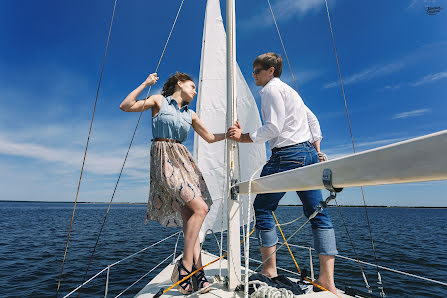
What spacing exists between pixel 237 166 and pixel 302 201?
728 millimetres

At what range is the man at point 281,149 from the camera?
1.93 m

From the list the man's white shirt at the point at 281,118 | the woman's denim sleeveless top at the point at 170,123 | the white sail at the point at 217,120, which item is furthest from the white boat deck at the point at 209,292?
the woman's denim sleeveless top at the point at 170,123

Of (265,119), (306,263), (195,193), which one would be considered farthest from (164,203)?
(306,263)

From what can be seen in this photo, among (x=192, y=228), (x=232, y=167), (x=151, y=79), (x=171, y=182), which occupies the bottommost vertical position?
(x=192, y=228)

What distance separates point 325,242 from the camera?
191cm

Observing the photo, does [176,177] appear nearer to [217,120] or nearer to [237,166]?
[237,166]

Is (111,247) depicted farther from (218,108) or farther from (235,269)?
(235,269)

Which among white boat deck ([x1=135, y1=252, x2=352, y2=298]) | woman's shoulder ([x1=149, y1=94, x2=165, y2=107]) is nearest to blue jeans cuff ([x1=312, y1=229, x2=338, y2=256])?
white boat deck ([x1=135, y1=252, x2=352, y2=298])

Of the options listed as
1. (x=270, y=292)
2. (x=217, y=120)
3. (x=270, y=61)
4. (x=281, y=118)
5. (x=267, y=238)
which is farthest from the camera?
(x=217, y=120)

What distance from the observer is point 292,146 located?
2.03m

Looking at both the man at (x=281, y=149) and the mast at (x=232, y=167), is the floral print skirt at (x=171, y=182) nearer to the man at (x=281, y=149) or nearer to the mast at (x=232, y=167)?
the mast at (x=232, y=167)

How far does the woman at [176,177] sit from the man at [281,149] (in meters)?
0.53

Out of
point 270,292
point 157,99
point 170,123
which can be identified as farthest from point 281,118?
point 270,292

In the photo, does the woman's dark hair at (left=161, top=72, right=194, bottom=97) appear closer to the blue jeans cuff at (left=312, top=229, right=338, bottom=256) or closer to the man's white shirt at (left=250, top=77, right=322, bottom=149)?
the man's white shirt at (left=250, top=77, right=322, bottom=149)
